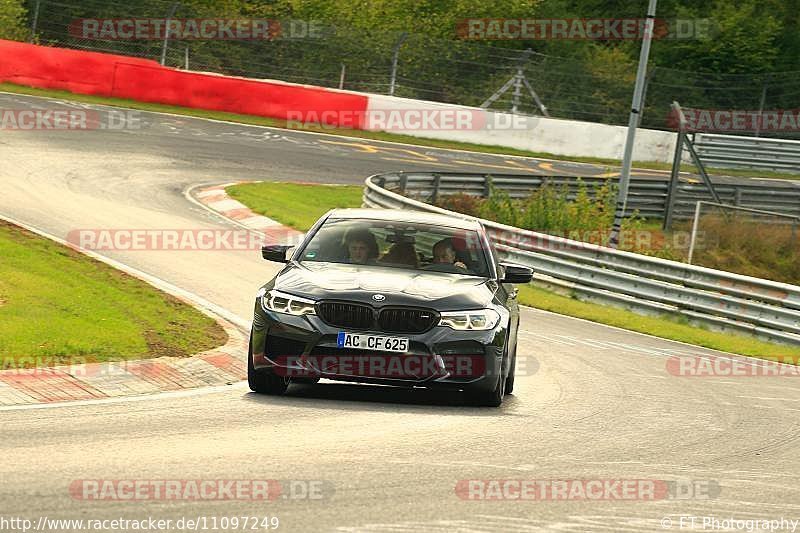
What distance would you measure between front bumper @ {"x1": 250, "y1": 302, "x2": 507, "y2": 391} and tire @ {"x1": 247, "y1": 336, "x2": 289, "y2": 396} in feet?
0.64

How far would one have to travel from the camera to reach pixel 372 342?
10258 mm

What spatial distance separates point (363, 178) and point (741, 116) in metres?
19.2

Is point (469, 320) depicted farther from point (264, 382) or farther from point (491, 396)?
point (264, 382)

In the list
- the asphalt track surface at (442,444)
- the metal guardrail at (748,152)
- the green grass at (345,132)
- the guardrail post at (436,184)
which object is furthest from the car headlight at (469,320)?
the metal guardrail at (748,152)

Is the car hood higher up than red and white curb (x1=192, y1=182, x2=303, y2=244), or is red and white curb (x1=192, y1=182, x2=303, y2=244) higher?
the car hood

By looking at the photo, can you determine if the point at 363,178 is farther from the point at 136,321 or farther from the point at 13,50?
the point at 136,321

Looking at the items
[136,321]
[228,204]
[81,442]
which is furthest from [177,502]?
[228,204]

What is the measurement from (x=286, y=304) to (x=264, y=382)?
2.24ft

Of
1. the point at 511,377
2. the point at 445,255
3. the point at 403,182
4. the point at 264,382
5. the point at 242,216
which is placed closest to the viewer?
the point at 264,382

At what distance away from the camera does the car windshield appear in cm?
1150

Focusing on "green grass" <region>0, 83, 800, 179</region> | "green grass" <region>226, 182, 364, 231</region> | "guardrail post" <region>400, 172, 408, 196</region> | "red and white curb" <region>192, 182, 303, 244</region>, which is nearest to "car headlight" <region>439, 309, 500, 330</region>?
"red and white curb" <region>192, 182, 303, 244</region>

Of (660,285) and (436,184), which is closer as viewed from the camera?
(660,285)

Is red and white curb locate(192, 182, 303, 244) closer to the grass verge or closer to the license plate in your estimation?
the grass verge

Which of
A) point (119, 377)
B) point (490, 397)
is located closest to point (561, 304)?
point (490, 397)
